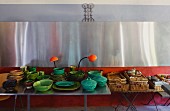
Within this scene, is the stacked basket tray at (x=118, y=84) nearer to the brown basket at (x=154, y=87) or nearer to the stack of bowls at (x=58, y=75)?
the brown basket at (x=154, y=87)

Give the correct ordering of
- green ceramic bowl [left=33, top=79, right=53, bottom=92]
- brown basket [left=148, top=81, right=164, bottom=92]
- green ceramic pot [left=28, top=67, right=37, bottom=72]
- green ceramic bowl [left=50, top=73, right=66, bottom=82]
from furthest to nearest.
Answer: green ceramic pot [left=28, top=67, right=37, bottom=72], brown basket [left=148, top=81, right=164, bottom=92], green ceramic bowl [left=50, top=73, right=66, bottom=82], green ceramic bowl [left=33, top=79, right=53, bottom=92]

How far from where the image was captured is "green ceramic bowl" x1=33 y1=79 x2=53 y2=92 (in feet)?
7.60

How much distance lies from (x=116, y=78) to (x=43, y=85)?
3.70ft

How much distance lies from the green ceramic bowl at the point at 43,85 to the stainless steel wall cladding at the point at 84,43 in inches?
28.7

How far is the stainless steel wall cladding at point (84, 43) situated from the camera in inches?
125

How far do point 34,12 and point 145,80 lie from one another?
205 cm

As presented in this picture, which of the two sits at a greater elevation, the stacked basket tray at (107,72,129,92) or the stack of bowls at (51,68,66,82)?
the stack of bowls at (51,68,66,82)

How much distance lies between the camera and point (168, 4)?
3.24 metres

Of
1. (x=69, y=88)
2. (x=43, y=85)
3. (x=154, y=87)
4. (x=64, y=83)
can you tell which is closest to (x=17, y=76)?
(x=43, y=85)

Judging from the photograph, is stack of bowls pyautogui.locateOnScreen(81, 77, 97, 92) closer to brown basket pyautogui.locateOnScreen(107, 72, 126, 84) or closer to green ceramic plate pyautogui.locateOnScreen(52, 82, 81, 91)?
green ceramic plate pyautogui.locateOnScreen(52, 82, 81, 91)

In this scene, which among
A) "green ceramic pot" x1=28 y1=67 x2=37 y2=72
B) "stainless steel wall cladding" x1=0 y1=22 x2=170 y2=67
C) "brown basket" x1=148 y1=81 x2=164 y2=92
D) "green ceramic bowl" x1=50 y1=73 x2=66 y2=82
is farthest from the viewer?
"stainless steel wall cladding" x1=0 y1=22 x2=170 y2=67

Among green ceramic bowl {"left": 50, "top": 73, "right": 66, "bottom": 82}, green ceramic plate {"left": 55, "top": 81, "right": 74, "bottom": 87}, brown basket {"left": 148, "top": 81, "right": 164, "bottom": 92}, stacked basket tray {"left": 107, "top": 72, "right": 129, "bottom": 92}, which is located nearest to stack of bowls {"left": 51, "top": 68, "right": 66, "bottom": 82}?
green ceramic bowl {"left": 50, "top": 73, "right": 66, "bottom": 82}

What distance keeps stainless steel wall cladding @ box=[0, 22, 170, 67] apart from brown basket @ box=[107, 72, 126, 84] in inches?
6.5

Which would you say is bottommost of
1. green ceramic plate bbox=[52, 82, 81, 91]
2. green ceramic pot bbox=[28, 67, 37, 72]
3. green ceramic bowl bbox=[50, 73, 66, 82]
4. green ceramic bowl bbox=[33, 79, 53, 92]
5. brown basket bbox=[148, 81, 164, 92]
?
brown basket bbox=[148, 81, 164, 92]
